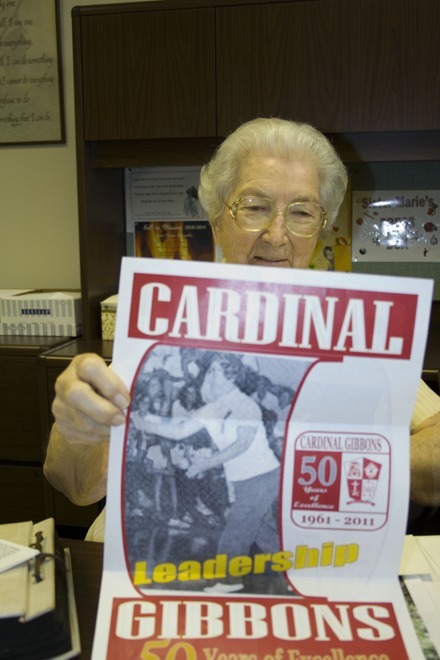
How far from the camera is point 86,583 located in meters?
0.70

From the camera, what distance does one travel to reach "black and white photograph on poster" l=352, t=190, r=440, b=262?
2.23 meters

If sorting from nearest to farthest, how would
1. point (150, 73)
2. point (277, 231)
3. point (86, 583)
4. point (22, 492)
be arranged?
point (86, 583) < point (277, 231) < point (150, 73) < point (22, 492)

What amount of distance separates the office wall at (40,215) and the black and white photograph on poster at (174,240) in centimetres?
29

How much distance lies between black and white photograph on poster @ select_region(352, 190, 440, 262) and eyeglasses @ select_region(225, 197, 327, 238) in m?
1.10

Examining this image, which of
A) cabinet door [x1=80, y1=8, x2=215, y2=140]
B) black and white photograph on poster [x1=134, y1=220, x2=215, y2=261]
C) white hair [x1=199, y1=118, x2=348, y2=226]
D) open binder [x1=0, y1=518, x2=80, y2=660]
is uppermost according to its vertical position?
cabinet door [x1=80, y1=8, x2=215, y2=140]

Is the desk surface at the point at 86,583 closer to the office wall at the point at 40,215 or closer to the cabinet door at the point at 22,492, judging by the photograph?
the cabinet door at the point at 22,492

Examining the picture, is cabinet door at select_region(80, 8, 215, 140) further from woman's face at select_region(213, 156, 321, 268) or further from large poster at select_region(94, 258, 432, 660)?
large poster at select_region(94, 258, 432, 660)

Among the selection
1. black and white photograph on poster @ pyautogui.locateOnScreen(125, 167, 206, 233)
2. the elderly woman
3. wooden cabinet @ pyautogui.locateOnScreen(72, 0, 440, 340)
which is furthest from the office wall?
the elderly woman

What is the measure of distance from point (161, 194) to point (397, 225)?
898 mm

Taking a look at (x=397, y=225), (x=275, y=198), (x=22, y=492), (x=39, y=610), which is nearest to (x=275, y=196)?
(x=275, y=198)

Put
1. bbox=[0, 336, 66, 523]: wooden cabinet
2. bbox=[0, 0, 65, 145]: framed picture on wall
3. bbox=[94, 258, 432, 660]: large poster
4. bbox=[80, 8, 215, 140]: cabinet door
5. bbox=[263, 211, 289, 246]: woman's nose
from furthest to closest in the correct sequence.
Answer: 1. bbox=[0, 0, 65, 145]: framed picture on wall
2. bbox=[0, 336, 66, 523]: wooden cabinet
3. bbox=[80, 8, 215, 140]: cabinet door
4. bbox=[263, 211, 289, 246]: woman's nose
5. bbox=[94, 258, 432, 660]: large poster

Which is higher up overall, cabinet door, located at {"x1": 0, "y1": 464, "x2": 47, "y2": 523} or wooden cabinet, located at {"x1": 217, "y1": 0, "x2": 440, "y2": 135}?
wooden cabinet, located at {"x1": 217, "y1": 0, "x2": 440, "y2": 135}

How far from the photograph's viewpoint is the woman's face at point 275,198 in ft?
3.90

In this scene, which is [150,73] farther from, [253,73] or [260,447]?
[260,447]
